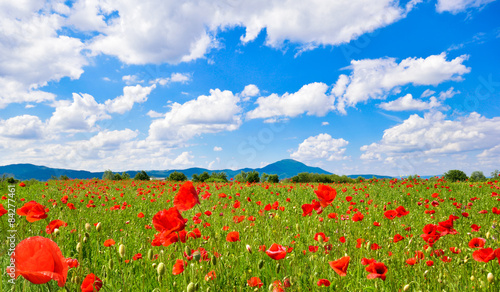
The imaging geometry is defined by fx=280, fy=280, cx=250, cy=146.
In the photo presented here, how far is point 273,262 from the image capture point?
346 cm

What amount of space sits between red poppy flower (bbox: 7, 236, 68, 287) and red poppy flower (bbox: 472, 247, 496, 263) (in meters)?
2.80

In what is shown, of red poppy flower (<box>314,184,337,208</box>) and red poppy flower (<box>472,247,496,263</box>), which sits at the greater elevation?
red poppy flower (<box>314,184,337,208</box>)

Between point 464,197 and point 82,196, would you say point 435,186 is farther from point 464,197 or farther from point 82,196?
point 82,196

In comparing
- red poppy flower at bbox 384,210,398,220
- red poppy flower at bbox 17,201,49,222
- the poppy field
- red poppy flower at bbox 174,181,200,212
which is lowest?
the poppy field

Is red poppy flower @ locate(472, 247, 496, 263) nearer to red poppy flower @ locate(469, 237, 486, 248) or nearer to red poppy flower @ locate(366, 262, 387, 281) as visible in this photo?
red poppy flower @ locate(469, 237, 486, 248)

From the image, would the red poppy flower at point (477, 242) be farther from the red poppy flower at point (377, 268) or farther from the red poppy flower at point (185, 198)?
the red poppy flower at point (185, 198)

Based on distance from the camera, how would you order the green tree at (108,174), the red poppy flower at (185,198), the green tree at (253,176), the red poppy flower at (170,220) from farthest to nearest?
1. the green tree at (108,174)
2. the green tree at (253,176)
3. the red poppy flower at (185,198)
4. the red poppy flower at (170,220)

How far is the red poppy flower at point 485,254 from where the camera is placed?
220 centimetres

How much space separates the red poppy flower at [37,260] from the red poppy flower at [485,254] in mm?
2797

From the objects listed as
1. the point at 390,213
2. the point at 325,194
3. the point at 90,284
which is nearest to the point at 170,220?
the point at 90,284

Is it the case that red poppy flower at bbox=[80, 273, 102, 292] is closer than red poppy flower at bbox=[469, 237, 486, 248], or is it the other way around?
red poppy flower at bbox=[80, 273, 102, 292]

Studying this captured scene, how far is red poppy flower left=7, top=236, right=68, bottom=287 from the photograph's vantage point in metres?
1.03

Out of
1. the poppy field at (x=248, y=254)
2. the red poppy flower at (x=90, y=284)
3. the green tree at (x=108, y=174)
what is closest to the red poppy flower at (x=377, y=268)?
the poppy field at (x=248, y=254)

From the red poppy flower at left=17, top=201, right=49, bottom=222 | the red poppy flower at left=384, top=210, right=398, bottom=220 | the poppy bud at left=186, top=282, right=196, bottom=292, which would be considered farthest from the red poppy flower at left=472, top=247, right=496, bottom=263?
the red poppy flower at left=17, top=201, right=49, bottom=222
